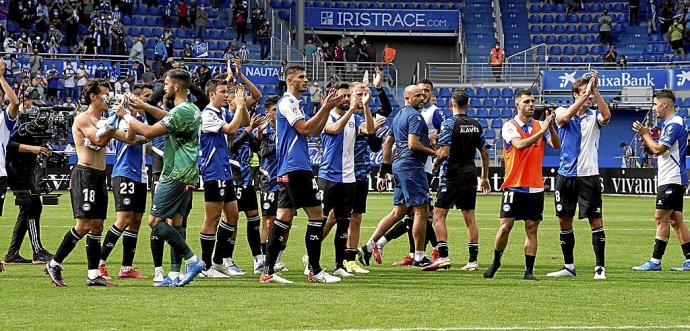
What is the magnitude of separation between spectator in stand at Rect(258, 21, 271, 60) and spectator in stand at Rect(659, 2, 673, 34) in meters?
17.4

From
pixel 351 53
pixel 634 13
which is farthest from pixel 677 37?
pixel 351 53

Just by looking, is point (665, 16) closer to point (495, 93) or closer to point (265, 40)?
point (495, 93)

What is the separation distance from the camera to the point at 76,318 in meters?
10.2

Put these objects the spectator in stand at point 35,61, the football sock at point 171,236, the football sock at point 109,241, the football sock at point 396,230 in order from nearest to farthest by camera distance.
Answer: the football sock at point 171,236
the football sock at point 109,241
the football sock at point 396,230
the spectator in stand at point 35,61

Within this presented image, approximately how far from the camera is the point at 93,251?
12.9 meters

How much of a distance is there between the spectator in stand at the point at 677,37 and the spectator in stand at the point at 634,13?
3.18m

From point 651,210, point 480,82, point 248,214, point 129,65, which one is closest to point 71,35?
point 129,65

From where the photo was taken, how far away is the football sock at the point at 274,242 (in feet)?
43.2

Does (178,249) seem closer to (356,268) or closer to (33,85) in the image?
(356,268)

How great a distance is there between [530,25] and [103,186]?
1649 inches

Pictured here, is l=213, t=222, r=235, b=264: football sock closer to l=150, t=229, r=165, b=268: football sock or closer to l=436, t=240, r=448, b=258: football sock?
l=150, t=229, r=165, b=268: football sock

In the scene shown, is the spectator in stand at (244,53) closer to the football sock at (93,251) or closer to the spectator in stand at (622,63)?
the spectator in stand at (622,63)

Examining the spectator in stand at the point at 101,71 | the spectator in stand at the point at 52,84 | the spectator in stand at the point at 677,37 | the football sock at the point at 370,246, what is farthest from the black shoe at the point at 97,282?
the spectator in stand at the point at 677,37

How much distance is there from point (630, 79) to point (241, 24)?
16.1 metres
